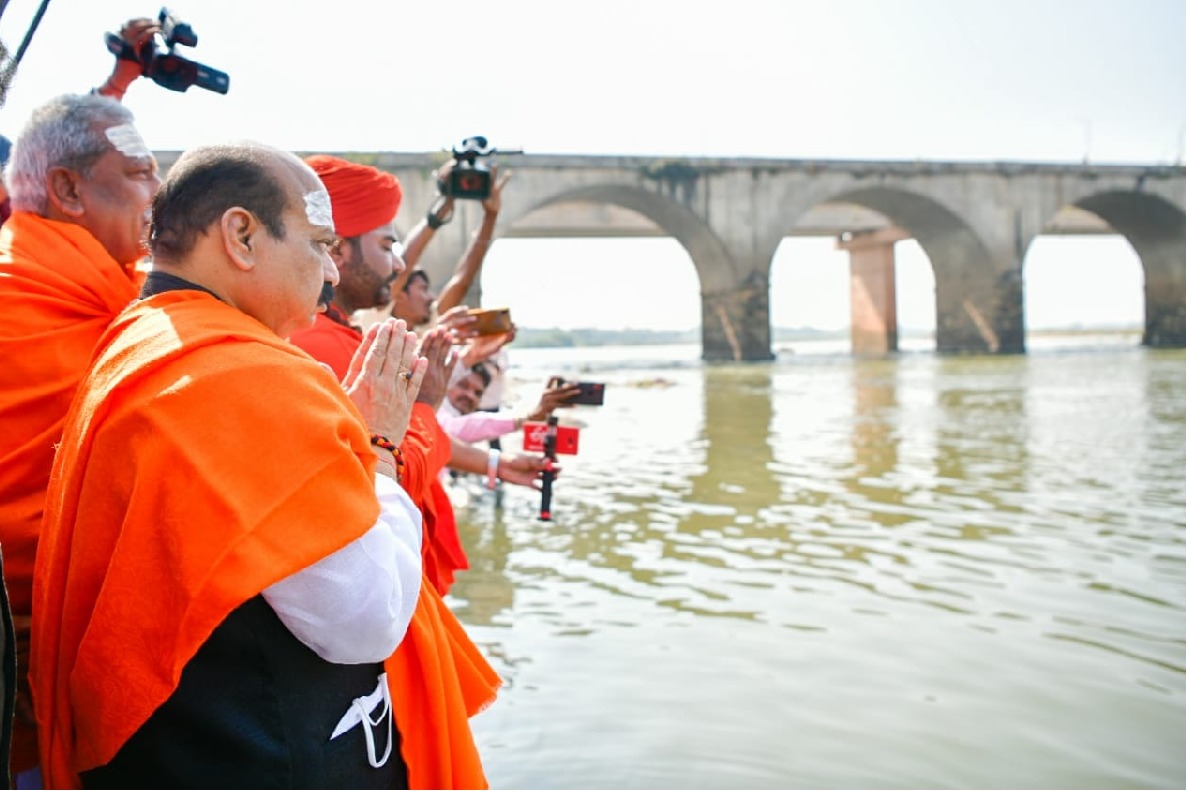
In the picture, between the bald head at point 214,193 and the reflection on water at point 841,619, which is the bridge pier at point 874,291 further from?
the bald head at point 214,193

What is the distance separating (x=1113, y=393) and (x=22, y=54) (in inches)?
633

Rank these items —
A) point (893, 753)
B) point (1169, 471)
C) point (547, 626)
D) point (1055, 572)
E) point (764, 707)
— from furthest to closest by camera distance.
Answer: point (1169, 471) → point (1055, 572) → point (547, 626) → point (764, 707) → point (893, 753)

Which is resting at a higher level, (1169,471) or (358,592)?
(358,592)

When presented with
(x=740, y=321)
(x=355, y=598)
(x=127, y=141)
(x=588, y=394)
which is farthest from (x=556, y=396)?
(x=740, y=321)

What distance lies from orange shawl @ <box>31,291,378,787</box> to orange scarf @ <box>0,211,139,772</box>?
0.37 metres

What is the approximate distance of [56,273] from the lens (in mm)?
1893

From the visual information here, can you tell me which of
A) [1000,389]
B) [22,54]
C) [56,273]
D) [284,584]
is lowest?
[1000,389]

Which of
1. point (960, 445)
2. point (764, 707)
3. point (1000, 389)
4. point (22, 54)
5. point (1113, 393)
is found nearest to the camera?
point (22, 54)

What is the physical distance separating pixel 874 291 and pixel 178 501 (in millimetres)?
40338

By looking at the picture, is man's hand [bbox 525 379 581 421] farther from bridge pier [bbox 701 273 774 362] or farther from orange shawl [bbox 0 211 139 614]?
bridge pier [bbox 701 273 774 362]

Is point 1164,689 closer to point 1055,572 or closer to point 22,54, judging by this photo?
point 1055,572

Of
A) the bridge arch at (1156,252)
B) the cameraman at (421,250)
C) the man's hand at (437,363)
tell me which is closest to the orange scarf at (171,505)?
the man's hand at (437,363)

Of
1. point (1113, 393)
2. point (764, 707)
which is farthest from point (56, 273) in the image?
point (1113, 393)

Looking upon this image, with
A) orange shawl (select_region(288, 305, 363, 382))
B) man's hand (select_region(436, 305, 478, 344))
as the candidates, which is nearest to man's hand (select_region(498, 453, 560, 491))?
man's hand (select_region(436, 305, 478, 344))
